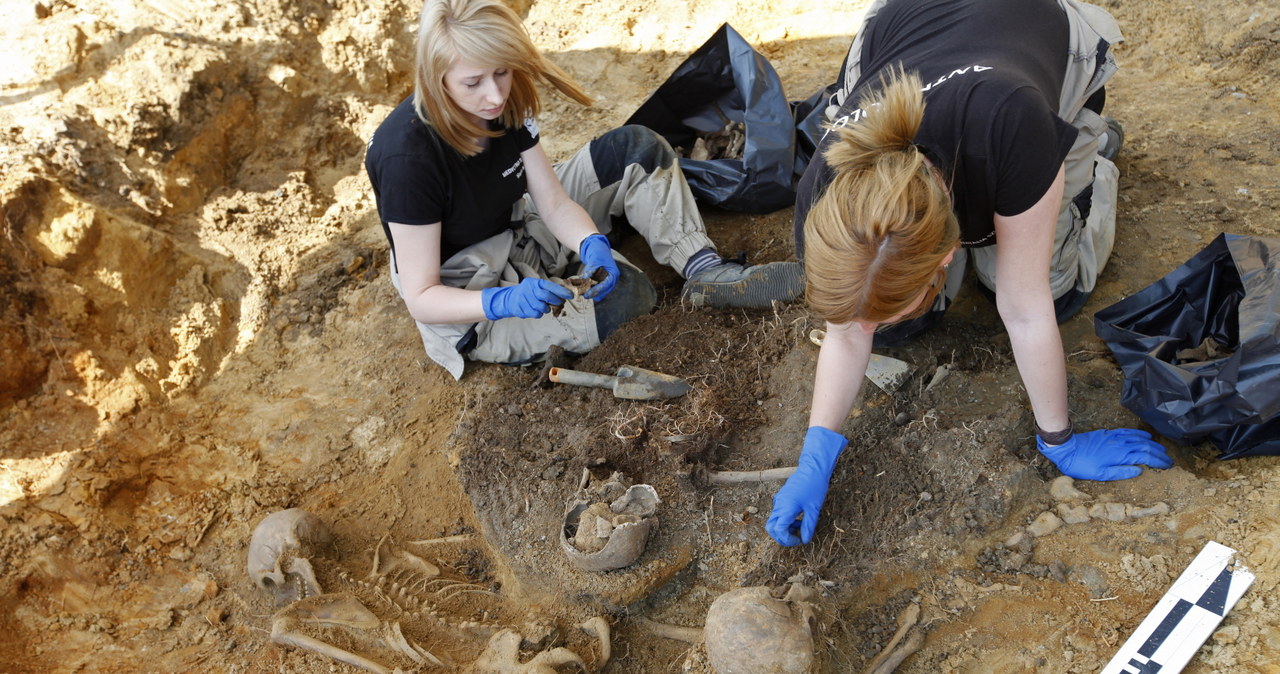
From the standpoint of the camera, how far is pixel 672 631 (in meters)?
2.31

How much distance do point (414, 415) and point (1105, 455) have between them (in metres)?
2.43

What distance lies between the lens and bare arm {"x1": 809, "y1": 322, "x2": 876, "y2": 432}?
7.25 feet

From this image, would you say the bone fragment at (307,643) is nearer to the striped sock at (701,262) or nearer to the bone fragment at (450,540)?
the bone fragment at (450,540)

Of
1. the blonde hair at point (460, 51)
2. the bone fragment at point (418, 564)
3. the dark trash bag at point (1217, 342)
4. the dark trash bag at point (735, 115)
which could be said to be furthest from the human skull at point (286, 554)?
the dark trash bag at point (1217, 342)

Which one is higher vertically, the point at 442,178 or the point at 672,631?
the point at 442,178

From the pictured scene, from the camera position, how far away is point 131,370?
335 centimetres

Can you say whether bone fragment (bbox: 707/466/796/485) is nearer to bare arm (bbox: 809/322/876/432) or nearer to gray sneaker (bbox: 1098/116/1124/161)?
bare arm (bbox: 809/322/876/432)

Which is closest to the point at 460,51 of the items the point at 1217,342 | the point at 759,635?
the point at 759,635

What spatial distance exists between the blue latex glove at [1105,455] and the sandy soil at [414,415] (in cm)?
5

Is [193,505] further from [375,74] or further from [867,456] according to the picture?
[375,74]

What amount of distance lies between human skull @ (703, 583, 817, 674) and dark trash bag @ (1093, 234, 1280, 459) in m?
1.27

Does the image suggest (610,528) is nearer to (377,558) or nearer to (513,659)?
(513,659)

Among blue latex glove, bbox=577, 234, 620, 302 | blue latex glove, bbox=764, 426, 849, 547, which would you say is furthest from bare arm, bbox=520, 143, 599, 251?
blue latex glove, bbox=764, 426, 849, 547

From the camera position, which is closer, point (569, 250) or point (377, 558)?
point (377, 558)
